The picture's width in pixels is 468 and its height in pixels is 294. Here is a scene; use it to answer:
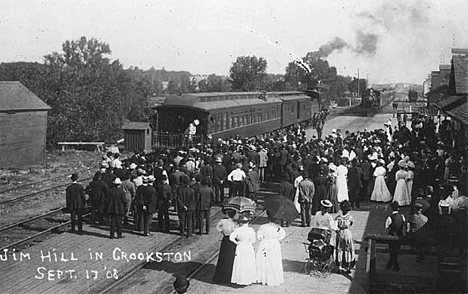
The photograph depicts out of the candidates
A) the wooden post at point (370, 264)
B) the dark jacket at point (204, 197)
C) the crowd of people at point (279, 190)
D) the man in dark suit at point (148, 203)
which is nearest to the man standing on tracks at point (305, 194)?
the crowd of people at point (279, 190)

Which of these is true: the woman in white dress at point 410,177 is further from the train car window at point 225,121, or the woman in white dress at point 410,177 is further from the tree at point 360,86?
the tree at point 360,86

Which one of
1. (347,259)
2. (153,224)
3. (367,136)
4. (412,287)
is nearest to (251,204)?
(347,259)

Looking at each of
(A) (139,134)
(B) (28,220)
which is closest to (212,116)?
(A) (139,134)

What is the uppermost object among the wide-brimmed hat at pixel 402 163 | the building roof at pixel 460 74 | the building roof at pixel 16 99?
the building roof at pixel 460 74

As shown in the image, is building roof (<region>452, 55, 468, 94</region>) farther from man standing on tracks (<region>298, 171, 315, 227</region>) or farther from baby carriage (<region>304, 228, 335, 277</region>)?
baby carriage (<region>304, 228, 335, 277</region>)

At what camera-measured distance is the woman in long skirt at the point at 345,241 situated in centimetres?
1133

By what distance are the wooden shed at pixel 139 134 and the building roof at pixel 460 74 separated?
1495cm

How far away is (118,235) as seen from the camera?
557 inches

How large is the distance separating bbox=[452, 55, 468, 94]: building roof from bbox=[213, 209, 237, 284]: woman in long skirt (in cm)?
1516

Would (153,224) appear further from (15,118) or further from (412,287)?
(15,118)

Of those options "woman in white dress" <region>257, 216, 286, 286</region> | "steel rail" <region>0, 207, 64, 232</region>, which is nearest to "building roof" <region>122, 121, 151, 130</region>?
"steel rail" <region>0, 207, 64, 232</region>

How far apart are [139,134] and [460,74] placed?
1581 centimetres

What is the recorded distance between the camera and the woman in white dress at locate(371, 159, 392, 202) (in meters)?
17.9

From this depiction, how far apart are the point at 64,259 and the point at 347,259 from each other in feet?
20.1
